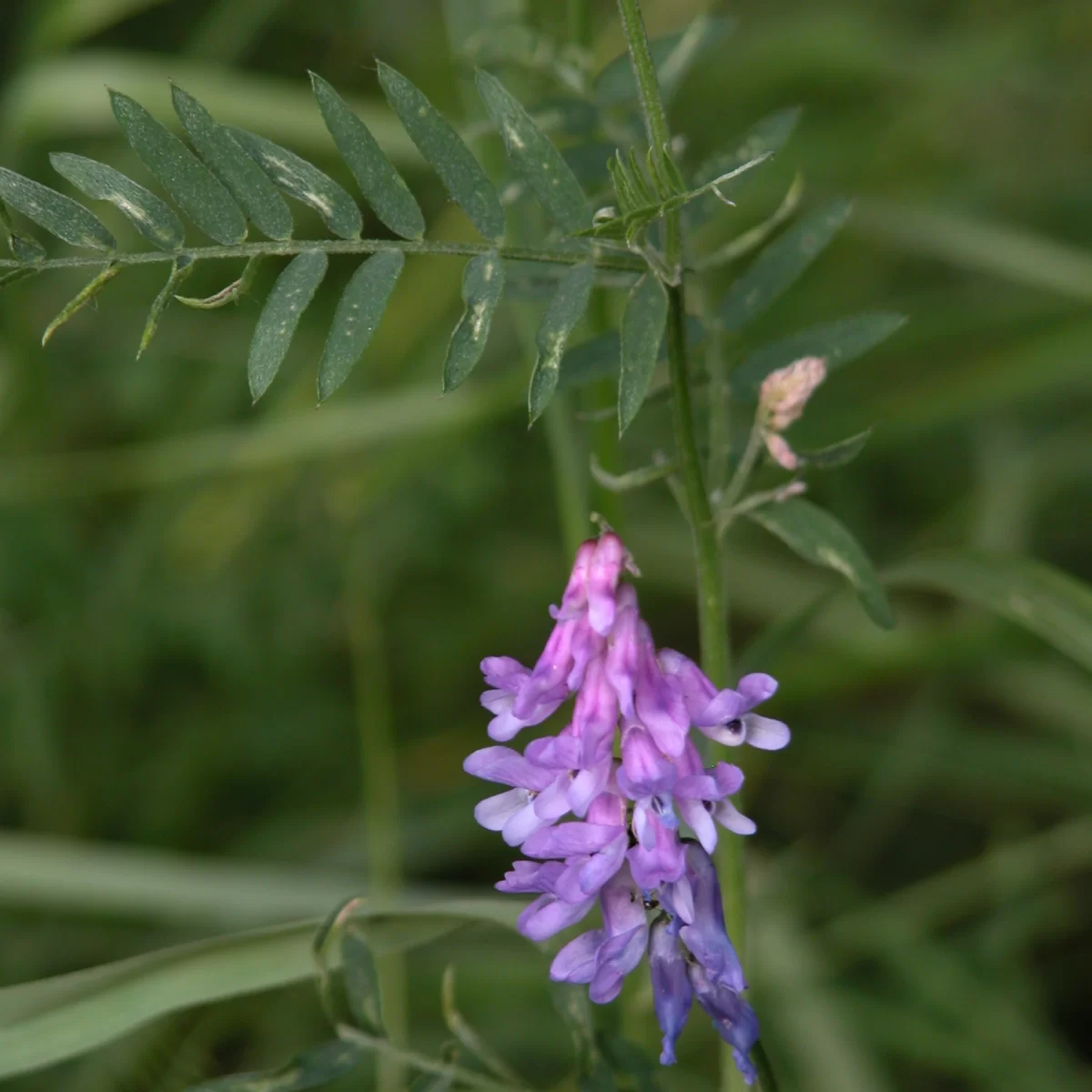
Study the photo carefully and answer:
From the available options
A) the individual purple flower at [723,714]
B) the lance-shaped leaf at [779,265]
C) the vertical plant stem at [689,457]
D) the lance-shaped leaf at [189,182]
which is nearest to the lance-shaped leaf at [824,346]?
the lance-shaped leaf at [779,265]

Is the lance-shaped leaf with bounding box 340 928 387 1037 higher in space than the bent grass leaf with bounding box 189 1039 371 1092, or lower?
higher

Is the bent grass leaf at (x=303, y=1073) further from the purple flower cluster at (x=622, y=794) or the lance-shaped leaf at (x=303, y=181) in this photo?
the lance-shaped leaf at (x=303, y=181)

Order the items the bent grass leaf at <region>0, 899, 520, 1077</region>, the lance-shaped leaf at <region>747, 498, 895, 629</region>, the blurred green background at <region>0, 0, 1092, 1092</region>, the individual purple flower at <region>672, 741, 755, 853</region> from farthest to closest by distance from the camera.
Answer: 1. the blurred green background at <region>0, 0, 1092, 1092</region>
2. the bent grass leaf at <region>0, 899, 520, 1077</region>
3. the lance-shaped leaf at <region>747, 498, 895, 629</region>
4. the individual purple flower at <region>672, 741, 755, 853</region>

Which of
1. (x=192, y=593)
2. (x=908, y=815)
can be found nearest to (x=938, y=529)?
(x=908, y=815)

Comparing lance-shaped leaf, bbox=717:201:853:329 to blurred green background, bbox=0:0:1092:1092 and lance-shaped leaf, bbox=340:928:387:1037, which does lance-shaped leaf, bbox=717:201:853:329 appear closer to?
lance-shaped leaf, bbox=340:928:387:1037

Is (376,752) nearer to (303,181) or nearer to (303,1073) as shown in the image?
(303,1073)

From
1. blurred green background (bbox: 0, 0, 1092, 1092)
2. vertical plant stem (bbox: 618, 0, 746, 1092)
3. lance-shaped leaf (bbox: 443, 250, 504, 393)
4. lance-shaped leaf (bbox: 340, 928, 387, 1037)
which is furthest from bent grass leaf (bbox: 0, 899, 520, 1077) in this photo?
blurred green background (bbox: 0, 0, 1092, 1092)
